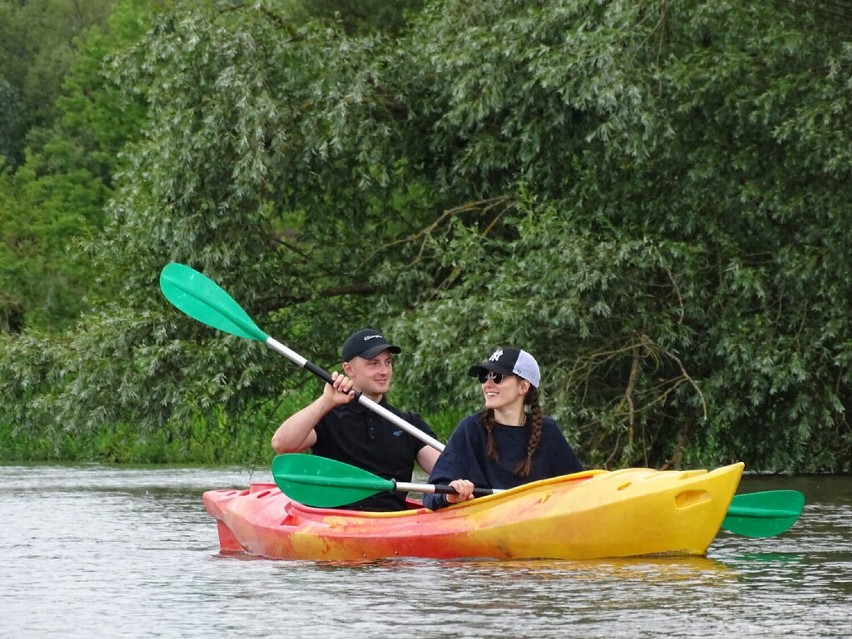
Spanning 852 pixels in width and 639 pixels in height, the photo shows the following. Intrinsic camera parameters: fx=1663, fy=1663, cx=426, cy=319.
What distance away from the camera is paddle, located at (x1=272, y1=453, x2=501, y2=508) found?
8320 mm

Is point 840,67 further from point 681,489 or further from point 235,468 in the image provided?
point 235,468

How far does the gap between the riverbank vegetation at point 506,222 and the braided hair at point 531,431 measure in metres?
5.26

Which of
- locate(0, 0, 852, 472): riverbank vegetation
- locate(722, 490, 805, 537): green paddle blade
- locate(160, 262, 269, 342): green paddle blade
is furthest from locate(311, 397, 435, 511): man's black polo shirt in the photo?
locate(0, 0, 852, 472): riverbank vegetation

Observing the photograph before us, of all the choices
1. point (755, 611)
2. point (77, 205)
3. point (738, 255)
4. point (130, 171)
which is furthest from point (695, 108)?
point (77, 205)

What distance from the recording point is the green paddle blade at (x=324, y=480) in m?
8.33

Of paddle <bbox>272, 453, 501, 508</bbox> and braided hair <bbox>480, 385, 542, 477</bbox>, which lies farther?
paddle <bbox>272, 453, 501, 508</bbox>

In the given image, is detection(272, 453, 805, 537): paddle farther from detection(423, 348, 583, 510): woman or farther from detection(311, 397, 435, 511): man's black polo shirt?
detection(311, 397, 435, 511): man's black polo shirt

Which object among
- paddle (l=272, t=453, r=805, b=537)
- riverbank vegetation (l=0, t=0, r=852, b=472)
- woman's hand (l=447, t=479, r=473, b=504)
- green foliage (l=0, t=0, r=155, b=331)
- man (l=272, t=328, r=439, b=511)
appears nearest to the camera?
woman's hand (l=447, t=479, r=473, b=504)

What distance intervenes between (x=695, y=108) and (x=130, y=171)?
18.8ft

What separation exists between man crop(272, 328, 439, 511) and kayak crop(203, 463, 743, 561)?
422mm

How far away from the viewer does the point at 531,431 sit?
8.13 meters

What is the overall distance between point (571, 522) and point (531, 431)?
0.49 m

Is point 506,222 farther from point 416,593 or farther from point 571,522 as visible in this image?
point 416,593

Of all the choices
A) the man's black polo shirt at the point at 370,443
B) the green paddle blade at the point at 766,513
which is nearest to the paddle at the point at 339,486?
the green paddle blade at the point at 766,513
